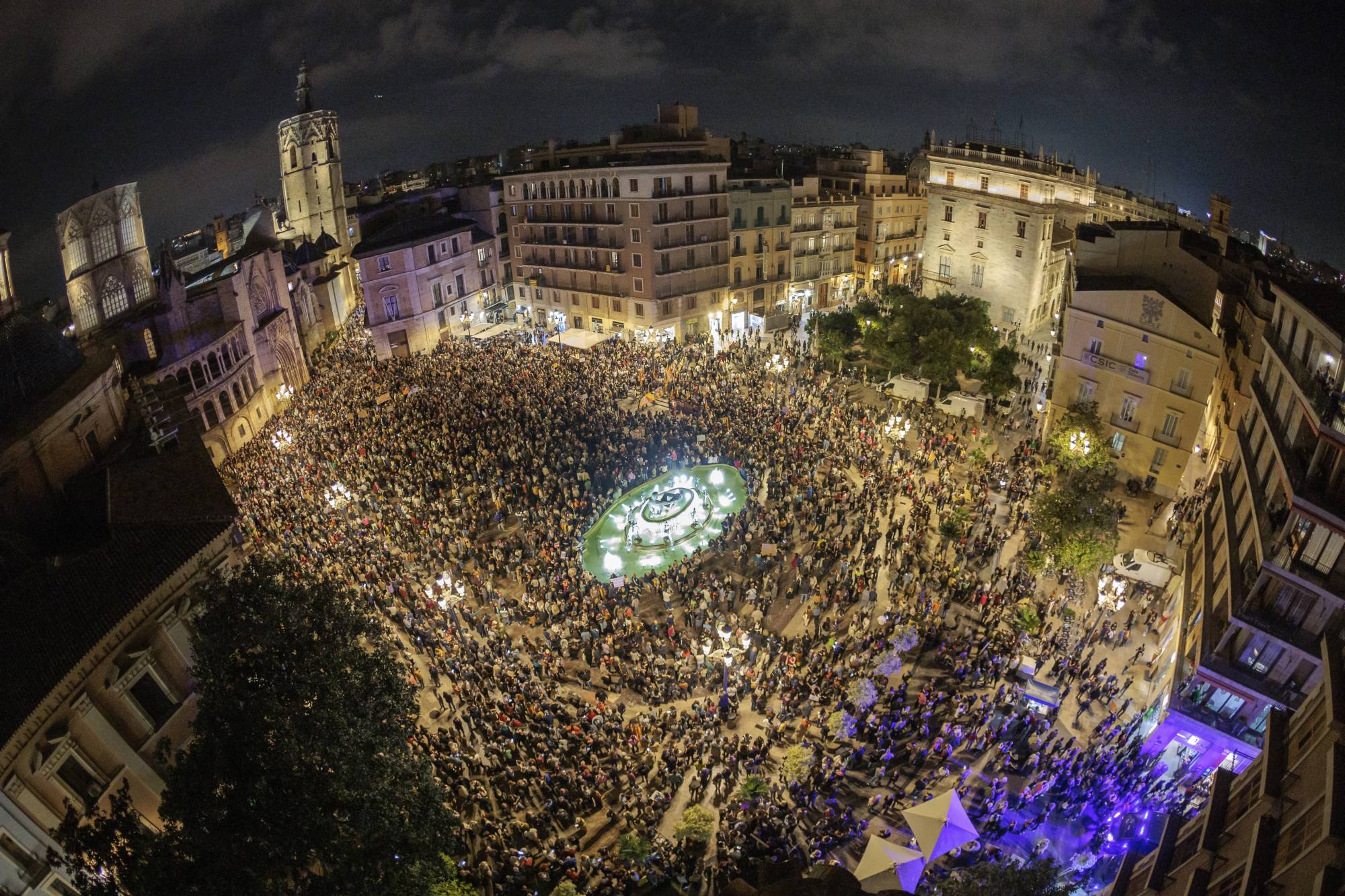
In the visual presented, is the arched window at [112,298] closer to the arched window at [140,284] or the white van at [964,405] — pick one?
the arched window at [140,284]

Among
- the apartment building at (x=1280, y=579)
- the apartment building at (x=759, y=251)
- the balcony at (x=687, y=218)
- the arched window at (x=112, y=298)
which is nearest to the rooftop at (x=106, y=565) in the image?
the arched window at (x=112, y=298)

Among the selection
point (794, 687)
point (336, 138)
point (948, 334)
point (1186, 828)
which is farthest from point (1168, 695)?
point (336, 138)

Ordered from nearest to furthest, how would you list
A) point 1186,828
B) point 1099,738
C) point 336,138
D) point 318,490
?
1. point 1186,828
2. point 1099,738
3. point 318,490
4. point 336,138

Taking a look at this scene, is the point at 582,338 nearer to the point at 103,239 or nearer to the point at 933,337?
the point at 933,337

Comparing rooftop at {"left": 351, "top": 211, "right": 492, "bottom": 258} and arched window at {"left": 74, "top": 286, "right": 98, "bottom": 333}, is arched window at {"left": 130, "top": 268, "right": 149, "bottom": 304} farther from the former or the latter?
rooftop at {"left": 351, "top": 211, "right": 492, "bottom": 258}

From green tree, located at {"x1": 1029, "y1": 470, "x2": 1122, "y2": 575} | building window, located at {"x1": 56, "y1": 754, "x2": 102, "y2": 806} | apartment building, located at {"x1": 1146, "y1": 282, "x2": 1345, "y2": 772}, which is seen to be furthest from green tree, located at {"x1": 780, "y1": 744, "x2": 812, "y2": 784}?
building window, located at {"x1": 56, "y1": 754, "x2": 102, "y2": 806}

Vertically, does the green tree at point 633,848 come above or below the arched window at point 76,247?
below

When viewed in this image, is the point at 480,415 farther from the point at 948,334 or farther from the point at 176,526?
the point at 948,334
